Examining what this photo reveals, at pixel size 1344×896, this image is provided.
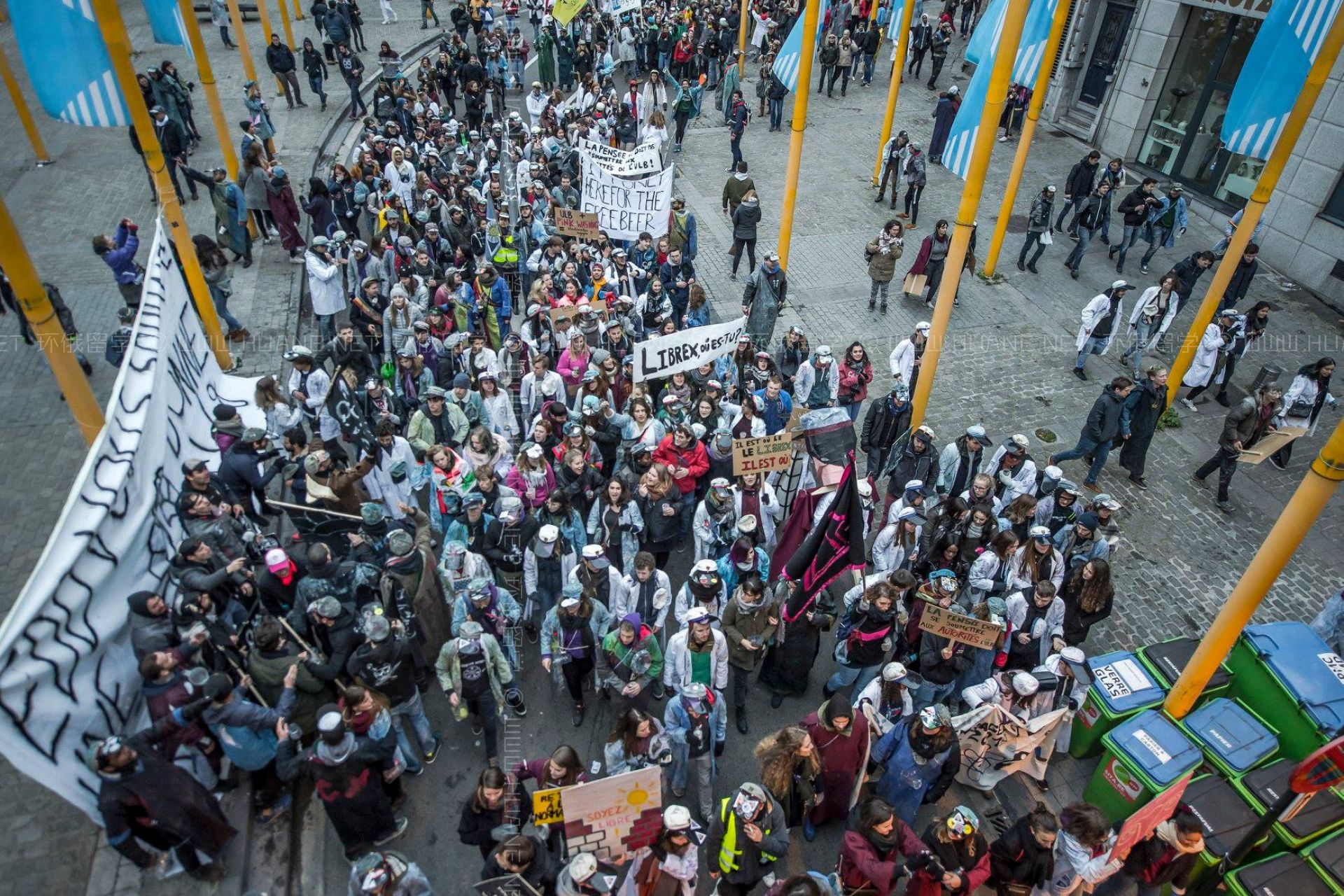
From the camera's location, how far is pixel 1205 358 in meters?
11.5

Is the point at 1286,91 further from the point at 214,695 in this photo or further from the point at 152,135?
the point at 152,135

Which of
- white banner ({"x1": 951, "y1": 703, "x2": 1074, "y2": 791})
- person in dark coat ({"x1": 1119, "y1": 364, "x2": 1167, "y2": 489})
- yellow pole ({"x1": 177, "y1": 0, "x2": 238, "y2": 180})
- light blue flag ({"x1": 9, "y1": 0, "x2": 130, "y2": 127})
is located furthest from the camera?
yellow pole ({"x1": 177, "y1": 0, "x2": 238, "y2": 180})

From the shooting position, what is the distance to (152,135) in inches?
379

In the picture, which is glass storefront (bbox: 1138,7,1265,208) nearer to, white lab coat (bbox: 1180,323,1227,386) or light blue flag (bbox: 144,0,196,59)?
white lab coat (bbox: 1180,323,1227,386)

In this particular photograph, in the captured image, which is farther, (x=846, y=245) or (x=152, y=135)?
(x=846, y=245)

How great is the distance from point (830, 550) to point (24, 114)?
18.6 m

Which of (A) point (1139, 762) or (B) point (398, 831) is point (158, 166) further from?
(A) point (1139, 762)

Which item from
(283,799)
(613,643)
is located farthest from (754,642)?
(283,799)

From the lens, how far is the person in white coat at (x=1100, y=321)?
38.2 ft

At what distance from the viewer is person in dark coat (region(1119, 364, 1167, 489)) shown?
32.1 feet

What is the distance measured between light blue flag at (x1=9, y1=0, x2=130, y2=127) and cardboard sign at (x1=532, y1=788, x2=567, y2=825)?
25.4ft

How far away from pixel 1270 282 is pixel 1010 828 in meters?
14.5

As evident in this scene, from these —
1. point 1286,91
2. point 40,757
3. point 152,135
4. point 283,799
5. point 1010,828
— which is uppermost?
point 1286,91

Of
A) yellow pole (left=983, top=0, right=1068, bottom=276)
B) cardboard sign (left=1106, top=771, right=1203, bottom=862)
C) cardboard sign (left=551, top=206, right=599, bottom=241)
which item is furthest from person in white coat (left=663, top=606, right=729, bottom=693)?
yellow pole (left=983, top=0, right=1068, bottom=276)
